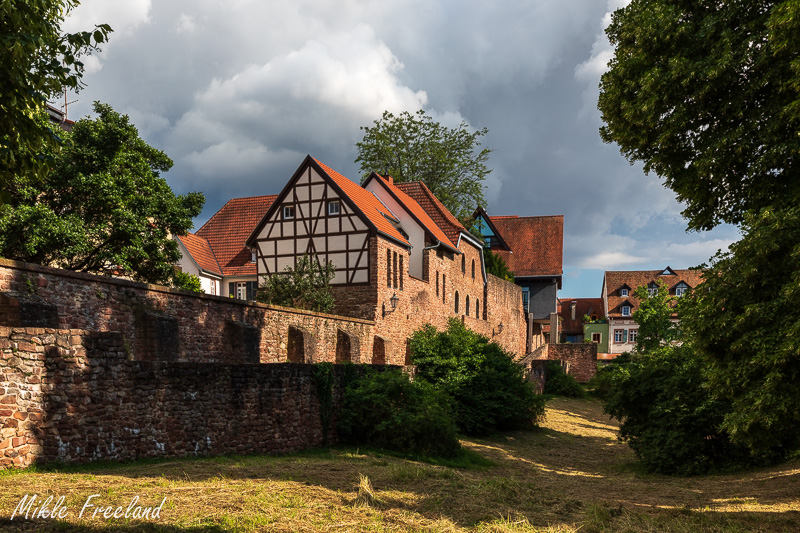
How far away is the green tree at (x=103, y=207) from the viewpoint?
63.3ft

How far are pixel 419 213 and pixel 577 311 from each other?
39.1 meters

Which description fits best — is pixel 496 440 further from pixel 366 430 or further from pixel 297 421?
pixel 297 421

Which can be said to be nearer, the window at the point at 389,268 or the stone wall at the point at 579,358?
the window at the point at 389,268

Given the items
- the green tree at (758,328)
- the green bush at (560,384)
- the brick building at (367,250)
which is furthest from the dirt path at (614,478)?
the green bush at (560,384)

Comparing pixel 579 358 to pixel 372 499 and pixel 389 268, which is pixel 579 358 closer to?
pixel 389 268

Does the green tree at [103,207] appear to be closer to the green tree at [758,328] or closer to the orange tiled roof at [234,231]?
the orange tiled roof at [234,231]

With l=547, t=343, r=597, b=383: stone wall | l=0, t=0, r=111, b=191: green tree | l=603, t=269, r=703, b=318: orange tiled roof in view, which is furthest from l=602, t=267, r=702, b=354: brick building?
l=0, t=0, r=111, b=191: green tree

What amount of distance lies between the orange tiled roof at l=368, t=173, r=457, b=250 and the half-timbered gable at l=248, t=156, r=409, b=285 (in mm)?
4177

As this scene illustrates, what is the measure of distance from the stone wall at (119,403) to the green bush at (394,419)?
2.26 meters

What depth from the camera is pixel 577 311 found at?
69.4m

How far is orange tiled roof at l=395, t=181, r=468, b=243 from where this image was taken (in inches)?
1446

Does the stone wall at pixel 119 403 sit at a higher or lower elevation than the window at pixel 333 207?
lower

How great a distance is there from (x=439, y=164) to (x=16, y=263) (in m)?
32.4

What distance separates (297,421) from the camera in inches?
581
